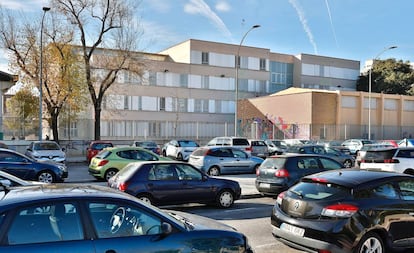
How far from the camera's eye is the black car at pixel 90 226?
381cm

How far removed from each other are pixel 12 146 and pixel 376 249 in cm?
2696

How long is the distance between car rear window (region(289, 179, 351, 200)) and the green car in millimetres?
10889

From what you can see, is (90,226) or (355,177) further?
(355,177)

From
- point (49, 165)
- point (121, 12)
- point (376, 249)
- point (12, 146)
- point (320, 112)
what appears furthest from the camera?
point (320, 112)

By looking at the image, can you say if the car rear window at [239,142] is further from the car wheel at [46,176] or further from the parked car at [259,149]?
the car wheel at [46,176]

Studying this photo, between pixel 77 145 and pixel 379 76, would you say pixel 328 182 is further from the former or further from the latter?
pixel 379 76

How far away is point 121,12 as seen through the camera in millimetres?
32688

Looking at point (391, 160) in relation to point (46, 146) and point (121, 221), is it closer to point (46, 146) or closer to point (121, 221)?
point (121, 221)

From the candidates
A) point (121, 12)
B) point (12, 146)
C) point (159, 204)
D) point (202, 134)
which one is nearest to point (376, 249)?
point (159, 204)

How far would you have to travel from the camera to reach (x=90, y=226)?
4059 mm

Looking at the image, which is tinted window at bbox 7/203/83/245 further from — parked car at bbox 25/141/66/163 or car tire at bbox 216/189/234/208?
parked car at bbox 25/141/66/163

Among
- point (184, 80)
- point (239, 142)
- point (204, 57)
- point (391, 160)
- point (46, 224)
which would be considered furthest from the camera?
point (204, 57)

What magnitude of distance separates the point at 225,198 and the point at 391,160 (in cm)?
758

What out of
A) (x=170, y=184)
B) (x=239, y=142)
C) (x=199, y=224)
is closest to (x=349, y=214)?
(x=199, y=224)
